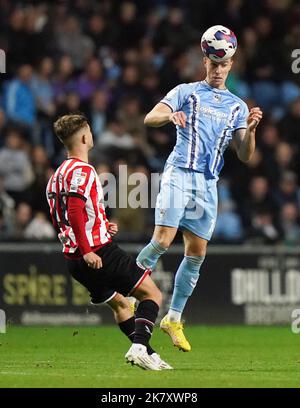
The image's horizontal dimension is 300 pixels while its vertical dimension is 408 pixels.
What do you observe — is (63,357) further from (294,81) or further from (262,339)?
(294,81)

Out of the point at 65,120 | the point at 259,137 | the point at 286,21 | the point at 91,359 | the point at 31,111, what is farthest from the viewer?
the point at 286,21

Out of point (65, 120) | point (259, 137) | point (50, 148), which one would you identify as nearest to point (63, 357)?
point (65, 120)

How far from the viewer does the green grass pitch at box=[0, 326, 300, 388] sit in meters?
8.77

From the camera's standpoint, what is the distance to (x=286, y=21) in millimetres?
20828

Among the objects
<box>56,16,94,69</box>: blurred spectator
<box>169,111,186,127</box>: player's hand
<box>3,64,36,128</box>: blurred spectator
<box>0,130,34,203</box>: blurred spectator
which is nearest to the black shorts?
<box>169,111,186,127</box>: player's hand

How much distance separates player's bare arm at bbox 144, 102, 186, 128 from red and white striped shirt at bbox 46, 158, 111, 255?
989mm

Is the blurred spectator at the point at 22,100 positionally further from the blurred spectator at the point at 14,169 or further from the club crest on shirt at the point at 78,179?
the club crest on shirt at the point at 78,179

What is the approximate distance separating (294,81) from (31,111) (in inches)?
196

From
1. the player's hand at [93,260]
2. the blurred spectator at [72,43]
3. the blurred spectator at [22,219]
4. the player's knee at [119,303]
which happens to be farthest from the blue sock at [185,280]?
the blurred spectator at [72,43]

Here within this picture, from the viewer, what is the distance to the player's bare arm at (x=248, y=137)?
34.2 ft

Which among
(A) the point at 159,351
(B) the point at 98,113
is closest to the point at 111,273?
(A) the point at 159,351

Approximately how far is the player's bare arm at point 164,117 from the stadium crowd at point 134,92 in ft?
19.3

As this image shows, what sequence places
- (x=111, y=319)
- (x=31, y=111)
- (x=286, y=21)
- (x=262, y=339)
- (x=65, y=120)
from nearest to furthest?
(x=65, y=120), (x=262, y=339), (x=111, y=319), (x=31, y=111), (x=286, y=21)
